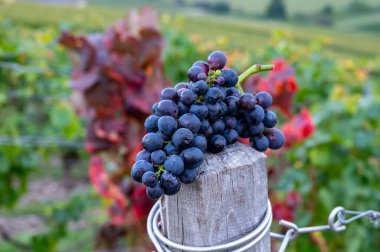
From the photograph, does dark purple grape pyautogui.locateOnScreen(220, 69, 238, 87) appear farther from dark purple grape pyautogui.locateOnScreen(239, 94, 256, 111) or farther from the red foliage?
the red foliage

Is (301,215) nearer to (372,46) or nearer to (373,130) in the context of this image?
(373,130)

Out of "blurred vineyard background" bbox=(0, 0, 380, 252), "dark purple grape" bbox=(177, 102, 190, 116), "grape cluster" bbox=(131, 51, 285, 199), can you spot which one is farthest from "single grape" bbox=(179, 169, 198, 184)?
"blurred vineyard background" bbox=(0, 0, 380, 252)

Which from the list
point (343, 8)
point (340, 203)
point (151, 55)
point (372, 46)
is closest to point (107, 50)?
point (151, 55)

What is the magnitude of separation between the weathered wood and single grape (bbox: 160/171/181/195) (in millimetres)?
56

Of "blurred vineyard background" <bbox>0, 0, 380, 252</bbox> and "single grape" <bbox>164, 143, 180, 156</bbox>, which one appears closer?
"single grape" <bbox>164, 143, 180, 156</bbox>

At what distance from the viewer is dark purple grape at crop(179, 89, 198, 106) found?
0.76m

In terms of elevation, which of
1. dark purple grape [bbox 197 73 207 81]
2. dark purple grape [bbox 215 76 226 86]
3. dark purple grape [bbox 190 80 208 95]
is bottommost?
dark purple grape [bbox 190 80 208 95]

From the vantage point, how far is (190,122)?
0.74m

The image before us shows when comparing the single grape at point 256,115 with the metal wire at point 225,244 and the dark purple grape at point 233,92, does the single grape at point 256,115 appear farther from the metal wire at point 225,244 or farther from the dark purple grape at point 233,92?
the metal wire at point 225,244

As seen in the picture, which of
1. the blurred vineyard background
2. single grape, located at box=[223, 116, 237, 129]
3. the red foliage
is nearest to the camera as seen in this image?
single grape, located at box=[223, 116, 237, 129]

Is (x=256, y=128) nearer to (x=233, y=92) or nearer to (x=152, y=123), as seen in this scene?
(x=233, y=92)

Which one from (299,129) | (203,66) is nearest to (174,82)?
(299,129)

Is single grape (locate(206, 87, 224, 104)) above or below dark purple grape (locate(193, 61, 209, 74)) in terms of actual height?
below

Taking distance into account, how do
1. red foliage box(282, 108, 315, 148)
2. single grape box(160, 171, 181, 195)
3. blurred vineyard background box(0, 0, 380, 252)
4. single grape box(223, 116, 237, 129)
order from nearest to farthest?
single grape box(160, 171, 181, 195) → single grape box(223, 116, 237, 129) → red foliage box(282, 108, 315, 148) → blurred vineyard background box(0, 0, 380, 252)
